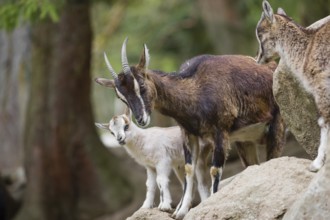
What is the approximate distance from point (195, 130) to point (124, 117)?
1016mm

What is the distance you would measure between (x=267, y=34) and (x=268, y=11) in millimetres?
252

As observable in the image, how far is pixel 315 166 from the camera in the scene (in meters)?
8.55

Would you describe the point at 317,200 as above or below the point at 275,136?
below

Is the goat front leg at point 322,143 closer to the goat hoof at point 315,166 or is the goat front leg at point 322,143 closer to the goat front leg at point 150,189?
the goat hoof at point 315,166

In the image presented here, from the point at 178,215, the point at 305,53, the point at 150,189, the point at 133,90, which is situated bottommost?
the point at 178,215

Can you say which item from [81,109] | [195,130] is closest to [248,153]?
[195,130]

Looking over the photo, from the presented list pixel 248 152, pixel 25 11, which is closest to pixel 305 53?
pixel 248 152

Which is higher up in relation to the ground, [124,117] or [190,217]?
[124,117]

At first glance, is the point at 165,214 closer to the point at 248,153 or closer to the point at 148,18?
the point at 248,153

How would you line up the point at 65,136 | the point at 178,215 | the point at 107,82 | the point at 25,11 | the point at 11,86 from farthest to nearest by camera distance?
the point at 11,86, the point at 65,136, the point at 25,11, the point at 107,82, the point at 178,215

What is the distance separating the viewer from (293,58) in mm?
8922

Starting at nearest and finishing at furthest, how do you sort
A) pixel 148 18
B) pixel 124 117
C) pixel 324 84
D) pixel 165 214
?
pixel 324 84, pixel 165 214, pixel 124 117, pixel 148 18

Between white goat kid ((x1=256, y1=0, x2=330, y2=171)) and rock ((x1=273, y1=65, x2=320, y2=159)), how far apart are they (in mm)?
159

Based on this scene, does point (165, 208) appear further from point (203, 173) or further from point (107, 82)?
point (107, 82)
